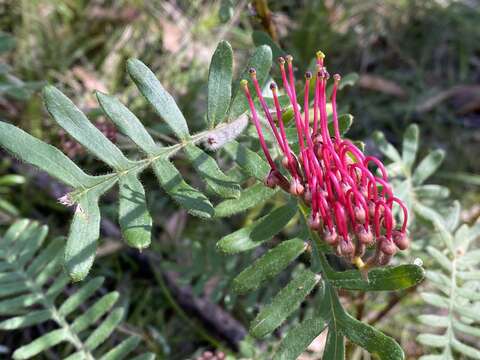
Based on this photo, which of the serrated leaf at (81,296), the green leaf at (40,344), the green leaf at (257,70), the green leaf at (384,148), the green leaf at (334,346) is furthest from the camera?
the green leaf at (384,148)

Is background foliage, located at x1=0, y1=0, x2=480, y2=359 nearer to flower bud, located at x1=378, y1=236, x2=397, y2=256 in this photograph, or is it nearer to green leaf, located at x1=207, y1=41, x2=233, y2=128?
green leaf, located at x1=207, y1=41, x2=233, y2=128

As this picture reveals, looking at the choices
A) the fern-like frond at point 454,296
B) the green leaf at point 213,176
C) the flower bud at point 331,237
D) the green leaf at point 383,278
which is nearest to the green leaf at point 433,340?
the fern-like frond at point 454,296

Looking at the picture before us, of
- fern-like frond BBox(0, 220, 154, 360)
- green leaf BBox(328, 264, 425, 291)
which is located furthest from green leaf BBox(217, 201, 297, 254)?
fern-like frond BBox(0, 220, 154, 360)

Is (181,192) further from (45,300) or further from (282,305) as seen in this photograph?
(45,300)

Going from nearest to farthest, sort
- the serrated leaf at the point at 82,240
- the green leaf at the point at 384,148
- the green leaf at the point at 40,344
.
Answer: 1. the serrated leaf at the point at 82,240
2. the green leaf at the point at 40,344
3. the green leaf at the point at 384,148

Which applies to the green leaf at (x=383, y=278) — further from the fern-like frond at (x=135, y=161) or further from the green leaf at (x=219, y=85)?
the green leaf at (x=219, y=85)

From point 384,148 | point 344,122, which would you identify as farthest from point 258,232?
point 384,148

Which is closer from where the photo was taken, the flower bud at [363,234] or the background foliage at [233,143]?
the flower bud at [363,234]

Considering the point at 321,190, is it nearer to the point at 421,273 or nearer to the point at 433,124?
the point at 421,273
